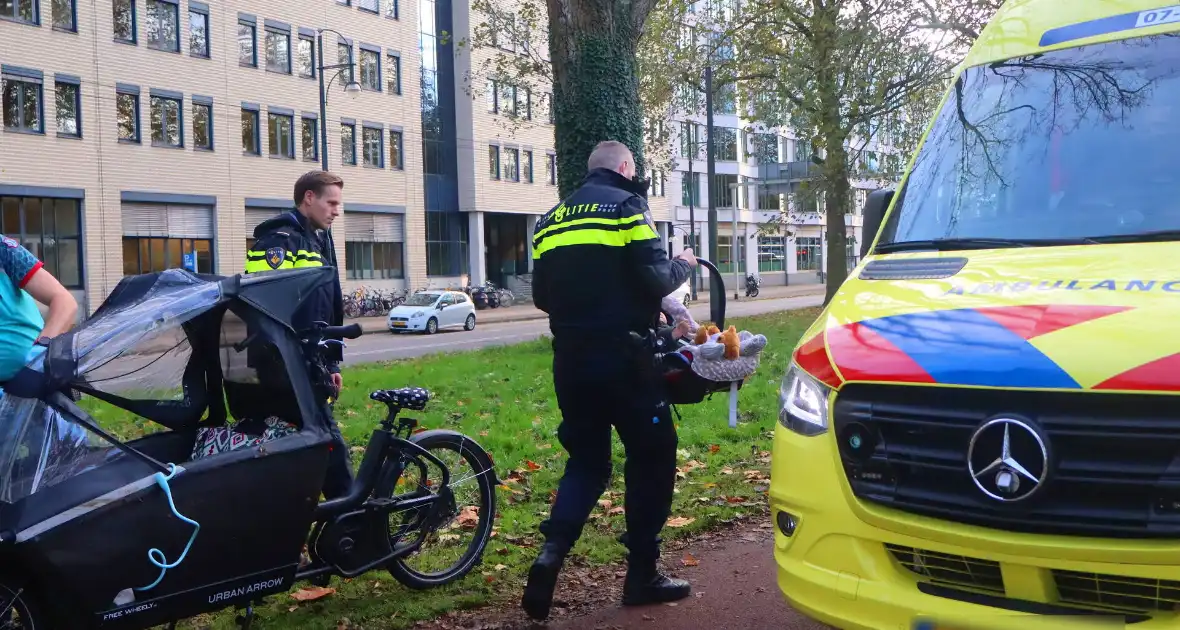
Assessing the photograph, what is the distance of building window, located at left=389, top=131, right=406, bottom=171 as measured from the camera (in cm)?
4528

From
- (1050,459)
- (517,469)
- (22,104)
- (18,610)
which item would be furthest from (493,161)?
(1050,459)

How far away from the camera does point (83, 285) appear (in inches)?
1337

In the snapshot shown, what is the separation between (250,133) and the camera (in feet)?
128

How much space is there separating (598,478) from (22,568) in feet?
7.41

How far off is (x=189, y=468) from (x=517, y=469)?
3.80 m

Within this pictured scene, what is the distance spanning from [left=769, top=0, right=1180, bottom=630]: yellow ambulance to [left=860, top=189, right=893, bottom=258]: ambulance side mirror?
18 cm

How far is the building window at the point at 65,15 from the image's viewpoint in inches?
1267

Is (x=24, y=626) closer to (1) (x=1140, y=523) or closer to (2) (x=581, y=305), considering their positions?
(2) (x=581, y=305)

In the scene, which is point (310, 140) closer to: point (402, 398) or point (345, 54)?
point (345, 54)

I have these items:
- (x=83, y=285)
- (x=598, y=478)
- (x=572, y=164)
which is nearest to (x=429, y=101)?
(x=83, y=285)

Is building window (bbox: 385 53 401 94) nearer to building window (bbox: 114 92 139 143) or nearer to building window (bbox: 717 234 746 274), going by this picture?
building window (bbox: 114 92 139 143)

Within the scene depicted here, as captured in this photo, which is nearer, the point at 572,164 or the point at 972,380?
the point at 972,380

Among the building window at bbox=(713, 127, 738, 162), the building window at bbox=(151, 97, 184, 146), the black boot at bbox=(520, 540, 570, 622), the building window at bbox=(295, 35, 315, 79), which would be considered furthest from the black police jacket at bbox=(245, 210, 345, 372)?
the building window at bbox=(713, 127, 738, 162)

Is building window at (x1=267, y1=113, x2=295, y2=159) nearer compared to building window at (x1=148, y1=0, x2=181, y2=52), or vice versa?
building window at (x1=148, y1=0, x2=181, y2=52)
